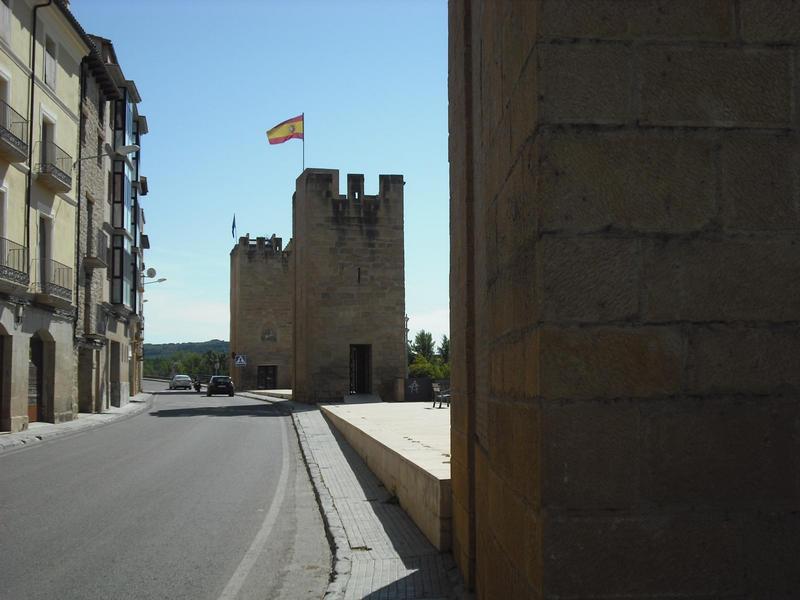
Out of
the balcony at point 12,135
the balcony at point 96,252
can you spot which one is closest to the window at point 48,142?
the balcony at point 12,135

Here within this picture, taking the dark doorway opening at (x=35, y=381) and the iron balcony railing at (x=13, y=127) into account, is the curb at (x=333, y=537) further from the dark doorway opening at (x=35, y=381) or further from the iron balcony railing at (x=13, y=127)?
the dark doorway opening at (x=35, y=381)

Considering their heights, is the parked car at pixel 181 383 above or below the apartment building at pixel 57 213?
below

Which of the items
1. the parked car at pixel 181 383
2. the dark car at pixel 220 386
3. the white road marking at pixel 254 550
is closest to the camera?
the white road marking at pixel 254 550

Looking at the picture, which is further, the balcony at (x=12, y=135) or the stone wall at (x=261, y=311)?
the stone wall at (x=261, y=311)

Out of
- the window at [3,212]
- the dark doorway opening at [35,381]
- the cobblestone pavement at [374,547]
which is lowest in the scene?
the cobblestone pavement at [374,547]

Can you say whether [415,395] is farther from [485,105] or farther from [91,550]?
[485,105]

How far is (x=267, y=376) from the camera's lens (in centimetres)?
6431

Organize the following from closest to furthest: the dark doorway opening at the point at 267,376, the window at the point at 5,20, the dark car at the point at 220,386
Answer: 1. the window at the point at 5,20
2. the dark car at the point at 220,386
3. the dark doorway opening at the point at 267,376

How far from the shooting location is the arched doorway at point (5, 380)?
2098 centimetres

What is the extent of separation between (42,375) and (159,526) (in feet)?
59.4

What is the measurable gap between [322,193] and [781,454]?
118 feet

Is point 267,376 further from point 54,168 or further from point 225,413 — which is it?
point 54,168

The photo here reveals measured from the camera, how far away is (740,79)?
2967 millimetres

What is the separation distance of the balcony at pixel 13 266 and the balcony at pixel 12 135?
213 cm
